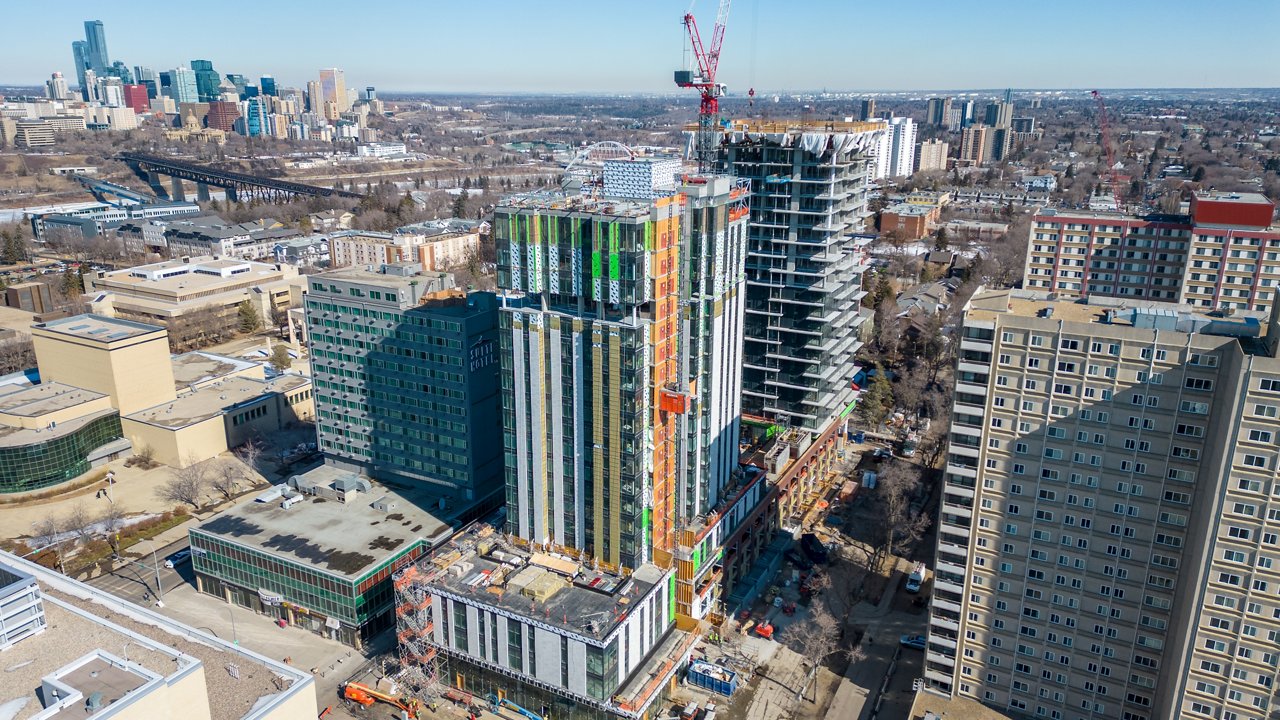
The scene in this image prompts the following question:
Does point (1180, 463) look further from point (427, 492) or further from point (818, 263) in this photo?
point (427, 492)

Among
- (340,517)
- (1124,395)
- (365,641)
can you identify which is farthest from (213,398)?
(1124,395)

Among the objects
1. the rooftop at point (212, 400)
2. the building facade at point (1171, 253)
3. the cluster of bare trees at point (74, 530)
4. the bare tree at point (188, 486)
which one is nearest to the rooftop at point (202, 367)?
the rooftop at point (212, 400)

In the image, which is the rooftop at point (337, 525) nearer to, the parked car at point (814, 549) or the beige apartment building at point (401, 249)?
the parked car at point (814, 549)

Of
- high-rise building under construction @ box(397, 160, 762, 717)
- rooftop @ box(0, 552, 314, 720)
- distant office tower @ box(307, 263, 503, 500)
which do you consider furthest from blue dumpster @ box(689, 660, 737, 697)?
rooftop @ box(0, 552, 314, 720)

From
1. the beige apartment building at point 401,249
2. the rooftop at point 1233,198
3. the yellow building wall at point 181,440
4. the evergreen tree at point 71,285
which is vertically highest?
the rooftop at point 1233,198

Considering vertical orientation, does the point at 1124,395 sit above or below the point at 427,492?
above
